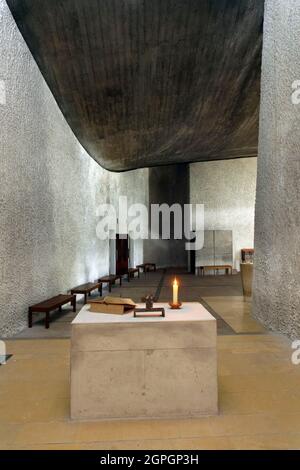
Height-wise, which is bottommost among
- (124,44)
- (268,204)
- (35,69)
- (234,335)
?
(234,335)

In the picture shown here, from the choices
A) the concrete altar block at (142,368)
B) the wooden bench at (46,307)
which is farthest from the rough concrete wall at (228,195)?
the concrete altar block at (142,368)

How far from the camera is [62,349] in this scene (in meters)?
3.44

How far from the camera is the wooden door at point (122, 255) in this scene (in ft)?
37.7

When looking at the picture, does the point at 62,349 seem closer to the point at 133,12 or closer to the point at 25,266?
the point at 25,266

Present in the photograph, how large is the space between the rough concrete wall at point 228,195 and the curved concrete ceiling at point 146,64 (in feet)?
12.2

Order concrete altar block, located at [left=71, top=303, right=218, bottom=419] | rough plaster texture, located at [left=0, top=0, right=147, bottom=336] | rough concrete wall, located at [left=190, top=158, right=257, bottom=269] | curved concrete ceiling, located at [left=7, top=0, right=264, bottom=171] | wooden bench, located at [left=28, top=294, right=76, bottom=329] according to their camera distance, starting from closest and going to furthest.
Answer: concrete altar block, located at [left=71, top=303, right=218, bottom=419], rough plaster texture, located at [left=0, top=0, right=147, bottom=336], wooden bench, located at [left=28, top=294, right=76, bottom=329], curved concrete ceiling, located at [left=7, top=0, right=264, bottom=171], rough concrete wall, located at [left=190, top=158, right=257, bottom=269]

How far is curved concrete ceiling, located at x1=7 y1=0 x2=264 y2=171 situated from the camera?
4.46 m

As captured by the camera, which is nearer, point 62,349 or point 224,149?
point 62,349

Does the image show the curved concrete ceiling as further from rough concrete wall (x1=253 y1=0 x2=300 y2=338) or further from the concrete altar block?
the concrete altar block

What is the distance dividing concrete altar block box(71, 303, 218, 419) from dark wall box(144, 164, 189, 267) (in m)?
13.7

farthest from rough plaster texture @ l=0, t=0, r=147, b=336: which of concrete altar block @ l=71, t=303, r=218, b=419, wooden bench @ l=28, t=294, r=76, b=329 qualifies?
concrete altar block @ l=71, t=303, r=218, b=419

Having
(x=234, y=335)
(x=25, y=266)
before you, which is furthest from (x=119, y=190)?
(x=234, y=335)
